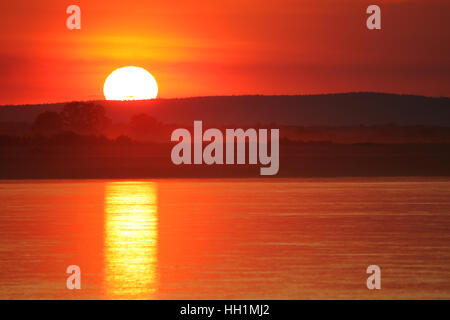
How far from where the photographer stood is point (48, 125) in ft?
276

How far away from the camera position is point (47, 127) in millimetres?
83625

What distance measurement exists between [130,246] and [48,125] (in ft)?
218

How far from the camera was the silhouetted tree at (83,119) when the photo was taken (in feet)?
264

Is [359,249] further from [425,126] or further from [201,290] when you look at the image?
[425,126]

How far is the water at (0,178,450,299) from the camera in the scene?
14.9 metres

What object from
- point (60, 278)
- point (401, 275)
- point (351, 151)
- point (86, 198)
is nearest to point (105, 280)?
point (60, 278)

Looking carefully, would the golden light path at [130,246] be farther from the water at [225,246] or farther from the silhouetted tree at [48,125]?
the silhouetted tree at [48,125]

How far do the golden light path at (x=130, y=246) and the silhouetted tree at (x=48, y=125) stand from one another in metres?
49.8

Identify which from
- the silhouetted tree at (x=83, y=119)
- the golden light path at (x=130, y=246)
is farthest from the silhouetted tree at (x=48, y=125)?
the golden light path at (x=130, y=246)

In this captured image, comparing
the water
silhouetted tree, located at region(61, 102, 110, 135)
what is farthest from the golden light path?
silhouetted tree, located at region(61, 102, 110, 135)

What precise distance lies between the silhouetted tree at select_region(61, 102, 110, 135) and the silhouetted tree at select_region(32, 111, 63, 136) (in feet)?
2.61
